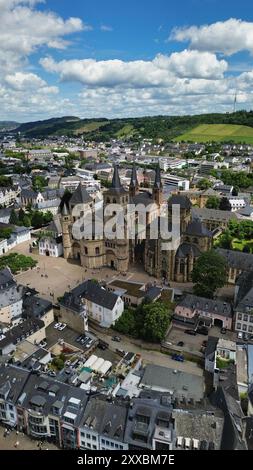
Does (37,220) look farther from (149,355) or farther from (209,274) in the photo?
(149,355)

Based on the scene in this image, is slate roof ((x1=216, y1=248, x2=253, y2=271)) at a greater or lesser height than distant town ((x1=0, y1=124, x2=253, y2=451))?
greater

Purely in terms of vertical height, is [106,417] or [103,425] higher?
[106,417]

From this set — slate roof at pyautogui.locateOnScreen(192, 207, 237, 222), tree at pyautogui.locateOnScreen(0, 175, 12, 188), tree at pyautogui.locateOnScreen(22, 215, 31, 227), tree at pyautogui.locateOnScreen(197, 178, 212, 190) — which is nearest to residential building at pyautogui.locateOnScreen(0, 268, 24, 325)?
tree at pyautogui.locateOnScreen(22, 215, 31, 227)

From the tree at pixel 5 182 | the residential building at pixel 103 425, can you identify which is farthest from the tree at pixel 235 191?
the residential building at pixel 103 425

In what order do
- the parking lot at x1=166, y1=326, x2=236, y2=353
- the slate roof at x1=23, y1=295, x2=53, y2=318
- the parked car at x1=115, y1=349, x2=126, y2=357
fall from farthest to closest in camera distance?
the slate roof at x1=23, y1=295, x2=53, y2=318 → the parking lot at x1=166, y1=326, x2=236, y2=353 → the parked car at x1=115, y1=349, x2=126, y2=357

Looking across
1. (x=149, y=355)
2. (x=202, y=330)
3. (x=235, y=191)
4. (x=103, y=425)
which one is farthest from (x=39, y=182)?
(x=103, y=425)

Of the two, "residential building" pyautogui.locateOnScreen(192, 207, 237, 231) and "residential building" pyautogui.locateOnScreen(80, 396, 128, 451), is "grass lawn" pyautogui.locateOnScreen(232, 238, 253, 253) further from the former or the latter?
"residential building" pyautogui.locateOnScreen(80, 396, 128, 451)
